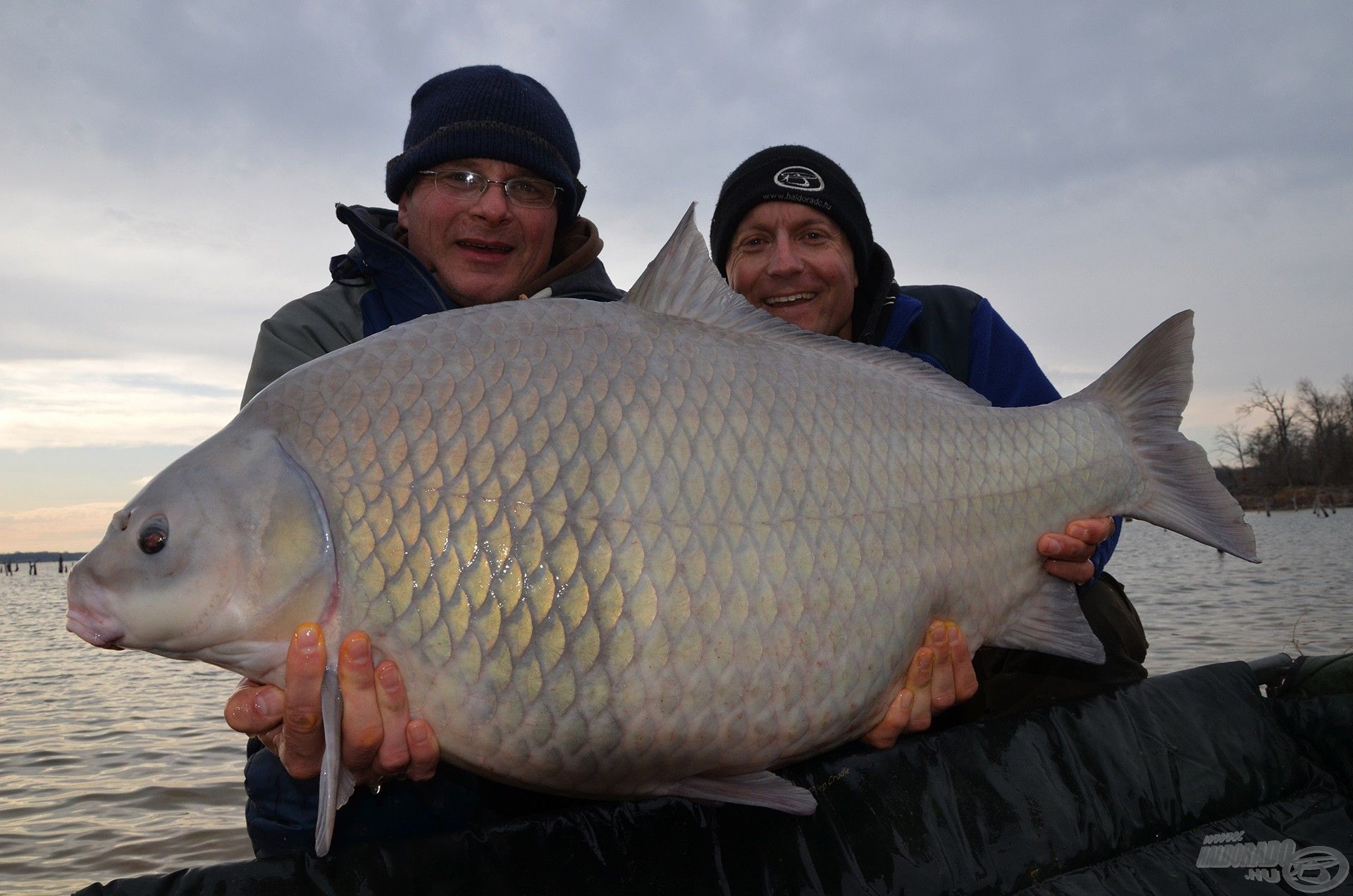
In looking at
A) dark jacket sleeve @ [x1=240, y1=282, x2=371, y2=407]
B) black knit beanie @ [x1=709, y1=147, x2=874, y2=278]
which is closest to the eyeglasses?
dark jacket sleeve @ [x1=240, y1=282, x2=371, y2=407]

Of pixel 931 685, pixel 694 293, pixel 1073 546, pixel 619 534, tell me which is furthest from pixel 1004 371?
pixel 619 534

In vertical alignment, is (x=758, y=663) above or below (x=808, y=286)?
below

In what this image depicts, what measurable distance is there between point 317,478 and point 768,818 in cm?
111

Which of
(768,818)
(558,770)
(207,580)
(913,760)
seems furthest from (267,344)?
(913,760)

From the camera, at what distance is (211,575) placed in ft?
4.31

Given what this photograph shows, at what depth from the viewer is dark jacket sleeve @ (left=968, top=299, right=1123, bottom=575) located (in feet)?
8.99

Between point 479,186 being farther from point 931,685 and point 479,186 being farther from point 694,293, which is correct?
point 931,685

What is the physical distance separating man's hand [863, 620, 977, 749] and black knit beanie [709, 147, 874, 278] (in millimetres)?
1603

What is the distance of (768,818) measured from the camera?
5.84ft

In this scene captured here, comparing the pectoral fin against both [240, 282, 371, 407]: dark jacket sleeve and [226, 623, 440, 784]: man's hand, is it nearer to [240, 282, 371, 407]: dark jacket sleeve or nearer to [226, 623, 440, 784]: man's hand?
[226, 623, 440, 784]: man's hand

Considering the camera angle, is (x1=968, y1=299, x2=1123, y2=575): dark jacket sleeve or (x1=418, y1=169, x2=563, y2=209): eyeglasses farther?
(x1=968, y1=299, x2=1123, y2=575): dark jacket sleeve

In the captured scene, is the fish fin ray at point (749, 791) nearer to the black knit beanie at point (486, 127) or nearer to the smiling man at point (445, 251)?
the smiling man at point (445, 251)

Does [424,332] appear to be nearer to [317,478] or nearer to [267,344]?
[317,478]

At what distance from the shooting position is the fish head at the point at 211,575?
1311 millimetres
